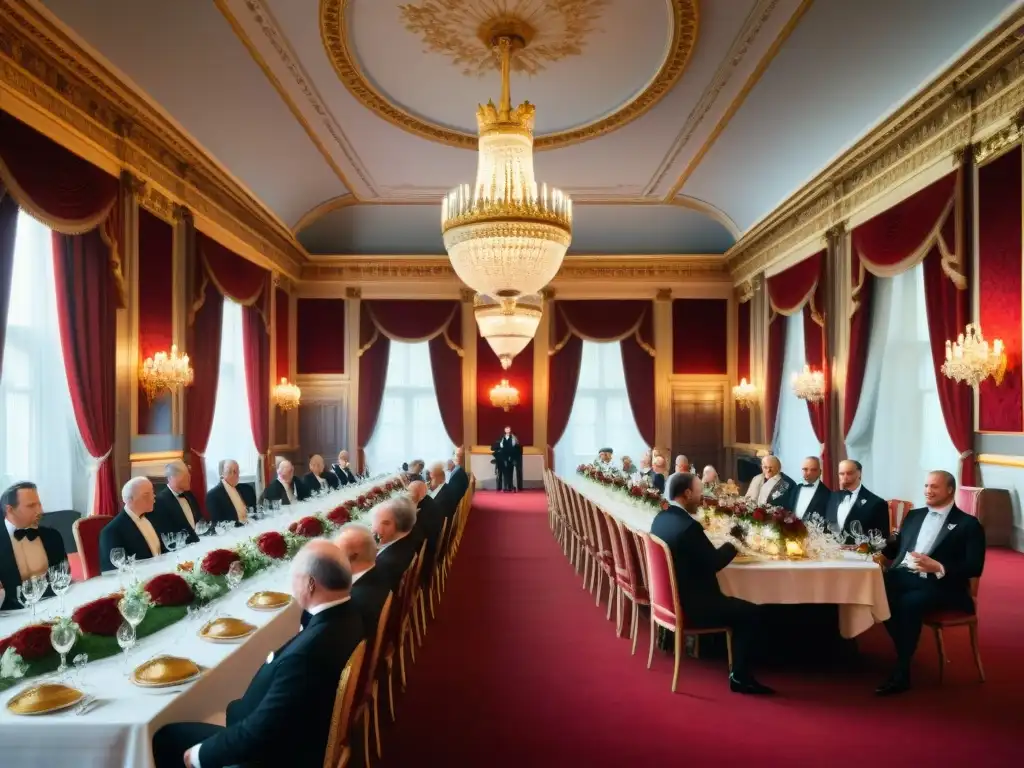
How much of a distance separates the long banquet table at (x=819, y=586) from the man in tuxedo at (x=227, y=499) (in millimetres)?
4555

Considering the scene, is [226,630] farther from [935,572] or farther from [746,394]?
[746,394]

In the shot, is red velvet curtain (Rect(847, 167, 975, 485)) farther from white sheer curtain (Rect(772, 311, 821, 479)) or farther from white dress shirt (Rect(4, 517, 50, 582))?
white dress shirt (Rect(4, 517, 50, 582))

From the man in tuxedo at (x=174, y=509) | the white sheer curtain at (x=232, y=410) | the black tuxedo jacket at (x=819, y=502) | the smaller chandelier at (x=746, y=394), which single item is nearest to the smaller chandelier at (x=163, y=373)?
the man in tuxedo at (x=174, y=509)

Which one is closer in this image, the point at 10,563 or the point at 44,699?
the point at 44,699

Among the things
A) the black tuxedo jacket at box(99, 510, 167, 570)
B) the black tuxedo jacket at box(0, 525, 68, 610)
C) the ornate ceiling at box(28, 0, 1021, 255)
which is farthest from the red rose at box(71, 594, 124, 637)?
the ornate ceiling at box(28, 0, 1021, 255)

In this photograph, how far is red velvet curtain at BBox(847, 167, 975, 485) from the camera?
783 centimetres

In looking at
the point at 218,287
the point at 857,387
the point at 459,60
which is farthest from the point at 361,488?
the point at 857,387

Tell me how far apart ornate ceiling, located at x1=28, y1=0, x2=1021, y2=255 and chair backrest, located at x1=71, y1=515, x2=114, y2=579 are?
13.5 ft

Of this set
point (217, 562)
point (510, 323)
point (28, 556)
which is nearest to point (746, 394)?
point (510, 323)

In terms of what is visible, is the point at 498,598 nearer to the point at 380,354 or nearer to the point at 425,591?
the point at 425,591

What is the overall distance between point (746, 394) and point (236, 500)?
10.2 meters

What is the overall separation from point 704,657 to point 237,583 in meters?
2.97

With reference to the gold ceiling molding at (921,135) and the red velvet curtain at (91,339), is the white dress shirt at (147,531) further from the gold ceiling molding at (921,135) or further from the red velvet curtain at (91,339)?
the gold ceiling molding at (921,135)

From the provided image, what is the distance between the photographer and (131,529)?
5.17 meters
